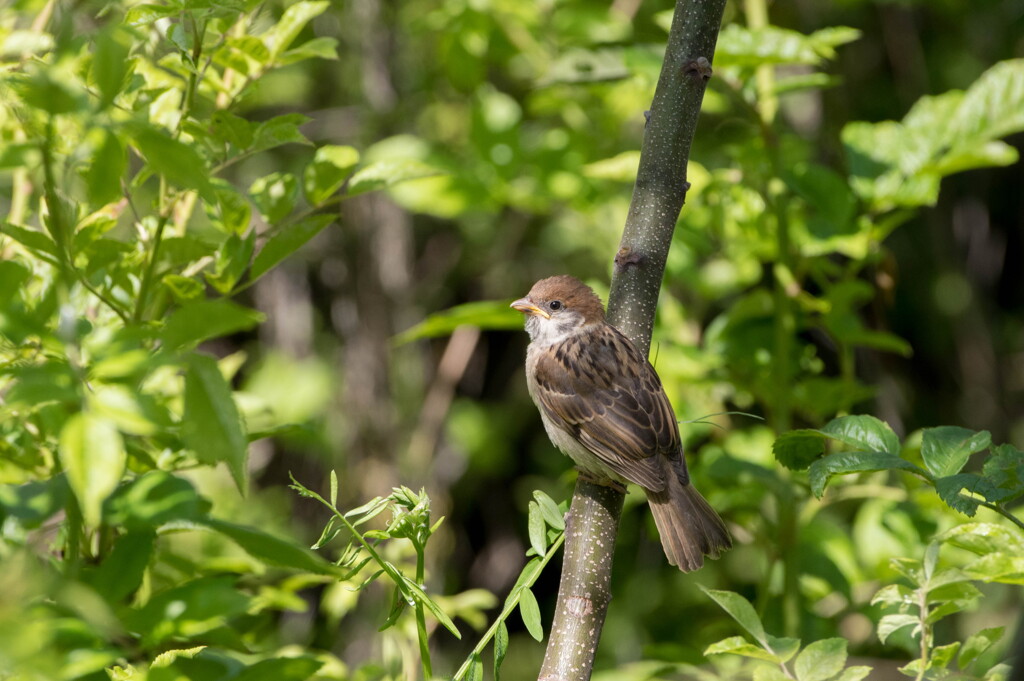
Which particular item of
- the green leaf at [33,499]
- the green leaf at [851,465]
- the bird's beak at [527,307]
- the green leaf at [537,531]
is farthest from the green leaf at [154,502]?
the bird's beak at [527,307]

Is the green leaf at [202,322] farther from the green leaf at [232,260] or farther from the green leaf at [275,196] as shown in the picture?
the green leaf at [275,196]

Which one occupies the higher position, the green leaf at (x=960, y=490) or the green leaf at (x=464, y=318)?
the green leaf at (x=960, y=490)

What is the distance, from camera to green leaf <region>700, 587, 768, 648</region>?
5.13 ft

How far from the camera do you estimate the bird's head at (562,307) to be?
310cm

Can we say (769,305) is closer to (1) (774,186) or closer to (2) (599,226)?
(1) (774,186)

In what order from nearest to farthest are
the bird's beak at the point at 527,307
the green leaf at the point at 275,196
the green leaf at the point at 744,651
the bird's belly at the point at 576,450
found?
1. the green leaf at the point at 744,651
2. the green leaf at the point at 275,196
3. the bird's belly at the point at 576,450
4. the bird's beak at the point at 527,307

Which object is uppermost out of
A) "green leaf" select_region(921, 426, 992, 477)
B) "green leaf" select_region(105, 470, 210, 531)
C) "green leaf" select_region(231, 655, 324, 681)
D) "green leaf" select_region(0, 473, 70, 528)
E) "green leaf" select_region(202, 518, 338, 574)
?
"green leaf" select_region(0, 473, 70, 528)

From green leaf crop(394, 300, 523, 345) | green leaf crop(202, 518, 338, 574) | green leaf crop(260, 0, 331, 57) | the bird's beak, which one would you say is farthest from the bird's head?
green leaf crop(202, 518, 338, 574)

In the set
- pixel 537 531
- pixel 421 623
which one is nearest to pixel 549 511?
pixel 537 531

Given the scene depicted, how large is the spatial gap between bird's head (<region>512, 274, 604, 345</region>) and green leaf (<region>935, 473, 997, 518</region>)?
1.77m

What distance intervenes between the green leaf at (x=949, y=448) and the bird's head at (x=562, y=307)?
164cm

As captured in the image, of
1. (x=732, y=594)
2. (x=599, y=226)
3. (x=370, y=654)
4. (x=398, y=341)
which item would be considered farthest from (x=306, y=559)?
(x=370, y=654)

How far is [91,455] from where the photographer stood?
0.92 metres

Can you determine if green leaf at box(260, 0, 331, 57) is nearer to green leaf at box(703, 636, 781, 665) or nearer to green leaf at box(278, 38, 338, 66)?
green leaf at box(278, 38, 338, 66)
